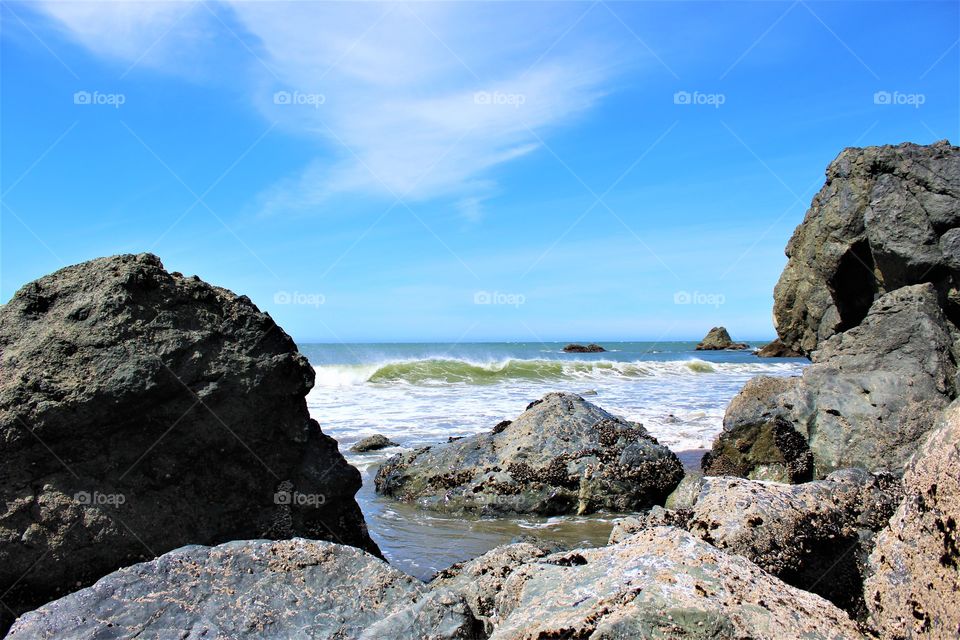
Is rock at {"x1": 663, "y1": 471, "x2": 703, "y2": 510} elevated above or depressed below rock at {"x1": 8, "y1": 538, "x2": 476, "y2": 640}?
below

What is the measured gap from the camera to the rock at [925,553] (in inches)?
95.1

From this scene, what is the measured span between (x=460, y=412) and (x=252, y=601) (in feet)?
43.9

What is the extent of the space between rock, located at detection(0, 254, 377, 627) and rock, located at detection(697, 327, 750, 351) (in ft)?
297

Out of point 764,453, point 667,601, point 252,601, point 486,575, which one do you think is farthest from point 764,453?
point 252,601

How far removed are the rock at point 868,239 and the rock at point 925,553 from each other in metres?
22.1

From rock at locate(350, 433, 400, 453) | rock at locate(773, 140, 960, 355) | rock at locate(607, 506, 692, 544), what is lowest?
rock at locate(350, 433, 400, 453)

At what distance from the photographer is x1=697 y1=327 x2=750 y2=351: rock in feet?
294

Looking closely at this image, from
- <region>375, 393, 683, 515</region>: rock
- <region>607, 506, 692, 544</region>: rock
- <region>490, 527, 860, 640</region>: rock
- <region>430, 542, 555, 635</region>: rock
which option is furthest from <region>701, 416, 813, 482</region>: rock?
<region>490, 527, 860, 640</region>: rock

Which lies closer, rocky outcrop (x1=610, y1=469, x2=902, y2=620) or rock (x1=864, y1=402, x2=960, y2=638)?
rock (x1=864, y1=402, x2=960, y2=638)

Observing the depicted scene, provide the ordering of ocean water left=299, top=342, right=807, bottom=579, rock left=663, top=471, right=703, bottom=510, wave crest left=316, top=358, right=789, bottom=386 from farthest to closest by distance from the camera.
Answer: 1. wave crest left=316, top=358, right=789, bottom=386
2. rock left=663, top=471, right=703, bottom=510
3. ocean water left=299, top=342, right=807, bottom=579

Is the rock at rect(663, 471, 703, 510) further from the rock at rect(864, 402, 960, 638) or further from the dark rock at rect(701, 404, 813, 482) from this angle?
the rock at rect(864, 402, 960, 638)

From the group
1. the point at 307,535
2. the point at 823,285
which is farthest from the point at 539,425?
the point at 823,285

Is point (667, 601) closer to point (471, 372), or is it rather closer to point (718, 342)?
point (471, 372)

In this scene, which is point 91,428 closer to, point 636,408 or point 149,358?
point 149,358
